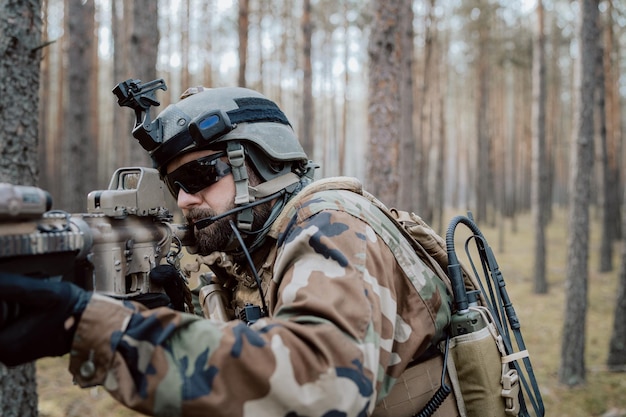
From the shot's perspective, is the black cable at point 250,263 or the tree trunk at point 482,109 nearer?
the black cable at point 250,263

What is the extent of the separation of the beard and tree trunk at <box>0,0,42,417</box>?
1635mm

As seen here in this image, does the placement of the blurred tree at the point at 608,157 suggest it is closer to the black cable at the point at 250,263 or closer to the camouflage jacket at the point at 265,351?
the black cable at the point at 250,263

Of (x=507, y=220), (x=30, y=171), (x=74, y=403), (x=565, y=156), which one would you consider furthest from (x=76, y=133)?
(x=565, y=156)

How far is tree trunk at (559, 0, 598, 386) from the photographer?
7.29 meters

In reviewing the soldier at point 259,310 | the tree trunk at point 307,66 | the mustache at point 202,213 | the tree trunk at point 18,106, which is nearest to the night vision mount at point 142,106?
the soldier at point 259,310

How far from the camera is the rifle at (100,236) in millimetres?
1275

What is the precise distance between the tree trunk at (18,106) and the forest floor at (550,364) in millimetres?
2887

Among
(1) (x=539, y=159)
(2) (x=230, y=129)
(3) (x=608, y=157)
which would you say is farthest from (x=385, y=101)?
(3) (x=608, y=157)

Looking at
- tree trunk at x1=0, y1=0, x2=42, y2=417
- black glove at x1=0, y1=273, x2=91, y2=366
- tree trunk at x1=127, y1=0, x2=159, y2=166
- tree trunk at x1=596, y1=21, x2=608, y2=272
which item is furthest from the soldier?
tree trunk at x1=596, y1=21, x2=608, y2=272

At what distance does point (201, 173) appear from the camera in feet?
7.23

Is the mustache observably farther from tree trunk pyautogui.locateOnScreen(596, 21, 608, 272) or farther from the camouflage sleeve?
tree trunk pyautogui.locateOnScreen(596, 21, 608, 272)

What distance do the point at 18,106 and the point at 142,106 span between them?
1.34m

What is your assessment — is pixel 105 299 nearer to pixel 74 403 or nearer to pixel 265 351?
pixel 265 351

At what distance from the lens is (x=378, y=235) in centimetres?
182
